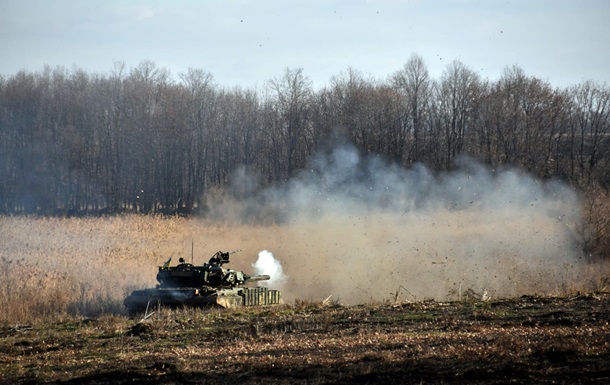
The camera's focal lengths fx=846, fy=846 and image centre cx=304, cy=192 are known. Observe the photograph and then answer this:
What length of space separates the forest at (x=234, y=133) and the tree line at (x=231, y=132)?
0.38 ft

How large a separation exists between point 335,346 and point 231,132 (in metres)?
52.0

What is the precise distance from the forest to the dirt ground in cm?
2569

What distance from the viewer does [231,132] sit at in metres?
67.3

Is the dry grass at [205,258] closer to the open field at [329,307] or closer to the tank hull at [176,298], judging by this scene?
the open field at [329,307]

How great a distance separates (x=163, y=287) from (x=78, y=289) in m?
3.58

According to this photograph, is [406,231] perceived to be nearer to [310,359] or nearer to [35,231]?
[35,231]

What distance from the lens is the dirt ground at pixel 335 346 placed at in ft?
43.0

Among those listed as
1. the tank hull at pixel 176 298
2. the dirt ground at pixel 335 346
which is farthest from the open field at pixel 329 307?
the tank hull at pixel 176 298

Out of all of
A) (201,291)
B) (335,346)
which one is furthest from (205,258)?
(335,346)

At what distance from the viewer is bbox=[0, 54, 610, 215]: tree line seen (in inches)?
2046

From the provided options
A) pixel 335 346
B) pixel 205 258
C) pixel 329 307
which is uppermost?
pixel 205 258

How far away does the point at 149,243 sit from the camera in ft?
128

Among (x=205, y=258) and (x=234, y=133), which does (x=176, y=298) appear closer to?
(x=205, y=258)

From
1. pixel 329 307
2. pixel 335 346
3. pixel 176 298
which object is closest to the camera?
pixel 335 346
